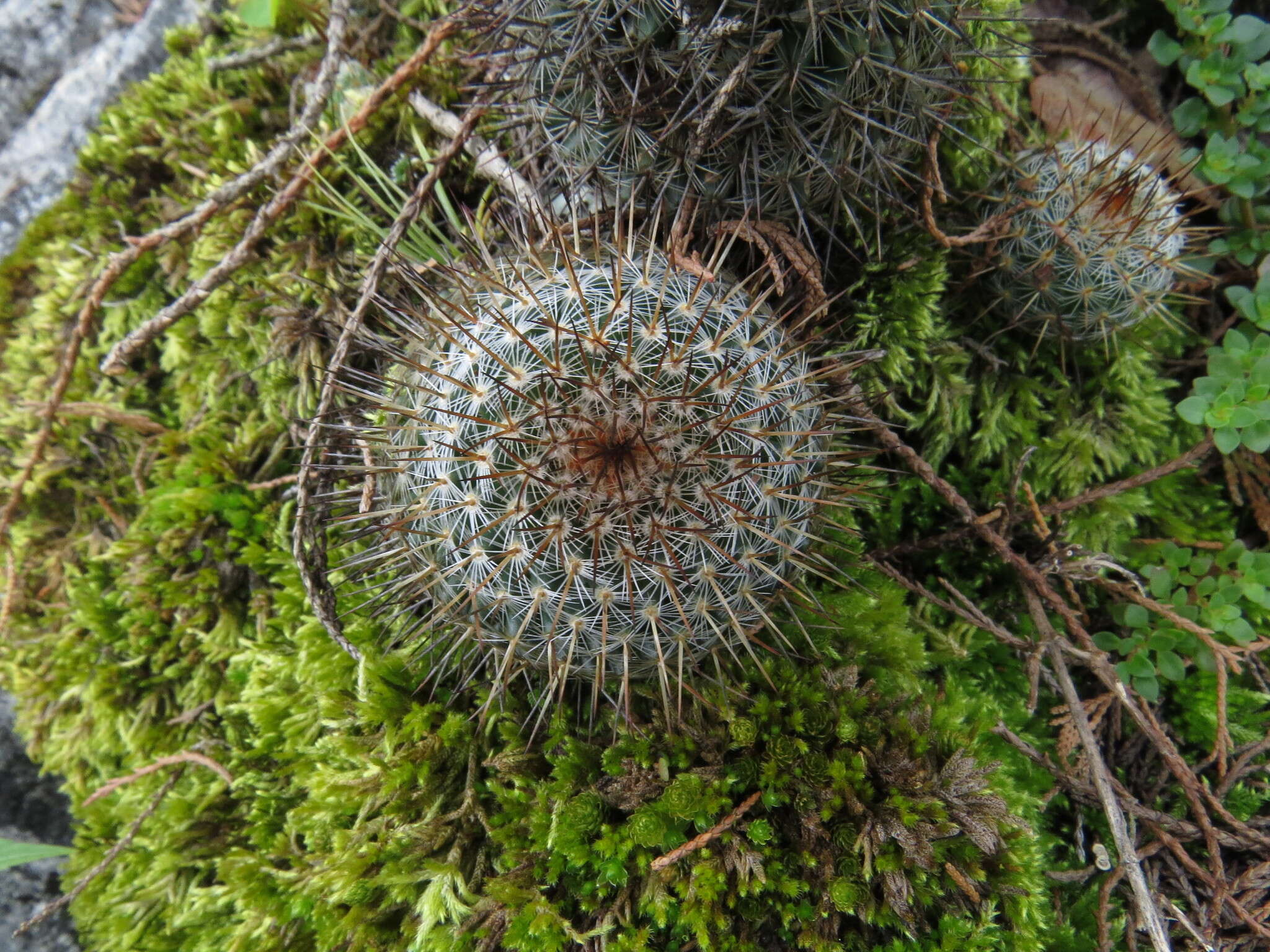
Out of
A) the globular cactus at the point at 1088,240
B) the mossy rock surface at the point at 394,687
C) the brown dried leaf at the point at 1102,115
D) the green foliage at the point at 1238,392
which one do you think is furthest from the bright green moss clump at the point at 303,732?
the brown dried leaf at the point at 1102,115

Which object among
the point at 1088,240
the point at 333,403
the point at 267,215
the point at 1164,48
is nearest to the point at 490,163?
the point at 267,215

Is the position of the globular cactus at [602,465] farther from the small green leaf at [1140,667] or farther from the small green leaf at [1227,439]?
the small green leaf at [1227,439]

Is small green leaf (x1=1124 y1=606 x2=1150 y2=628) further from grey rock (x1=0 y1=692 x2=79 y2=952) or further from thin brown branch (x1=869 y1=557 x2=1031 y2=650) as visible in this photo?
grey rock (x1=0 y1=692 x2=79 y2=952)

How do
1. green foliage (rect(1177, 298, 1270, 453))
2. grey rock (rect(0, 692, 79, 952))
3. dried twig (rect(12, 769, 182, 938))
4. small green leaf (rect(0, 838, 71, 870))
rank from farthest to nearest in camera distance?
grey rock (rect(0, 692, 79, 952))
dried twig (rect(12, 769, 182, 938))
green foliage (rect(1177, 298, 1270, 453))
small green leaf (rect(0, 838, 71, 870))

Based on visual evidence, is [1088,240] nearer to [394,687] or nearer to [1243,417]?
[1243,417]

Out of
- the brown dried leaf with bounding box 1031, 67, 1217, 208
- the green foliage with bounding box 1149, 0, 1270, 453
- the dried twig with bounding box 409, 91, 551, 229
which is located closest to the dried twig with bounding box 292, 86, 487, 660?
the dried twig with bounding box 409, 91, 551, 229

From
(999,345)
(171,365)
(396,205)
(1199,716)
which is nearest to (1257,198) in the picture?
(999,345)

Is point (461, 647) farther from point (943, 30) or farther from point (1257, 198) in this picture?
point (1257, 198)
